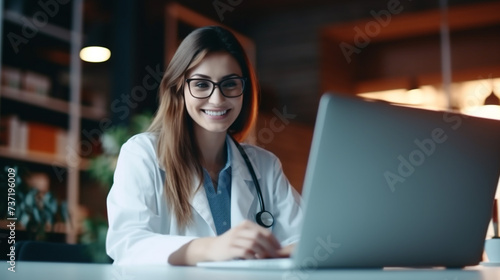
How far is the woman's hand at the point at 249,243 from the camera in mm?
1229

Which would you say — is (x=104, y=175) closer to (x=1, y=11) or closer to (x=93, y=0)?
(x=1, y=11)

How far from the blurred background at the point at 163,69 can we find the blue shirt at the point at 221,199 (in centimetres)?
157

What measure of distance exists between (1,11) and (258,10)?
10.9 feet

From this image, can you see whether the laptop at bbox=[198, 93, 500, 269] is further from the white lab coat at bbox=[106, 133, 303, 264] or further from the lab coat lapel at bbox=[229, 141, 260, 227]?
the lab coat lapel at bbox=[229, 141, 260, 227]

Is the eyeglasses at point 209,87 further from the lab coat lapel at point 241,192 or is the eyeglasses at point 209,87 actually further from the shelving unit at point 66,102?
the shelving unit at point 66,102

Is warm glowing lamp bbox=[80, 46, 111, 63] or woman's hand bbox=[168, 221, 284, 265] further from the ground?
warm glowing lamp bbox=[80, 46, 111, 63]

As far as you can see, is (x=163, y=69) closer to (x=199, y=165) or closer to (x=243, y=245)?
(x=199, y=165)

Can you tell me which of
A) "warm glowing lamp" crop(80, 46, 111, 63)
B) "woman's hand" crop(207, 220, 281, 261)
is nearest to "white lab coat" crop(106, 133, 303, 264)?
"woman's hand" crop(207, 220, 281, 261)

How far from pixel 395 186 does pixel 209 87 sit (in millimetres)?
1005

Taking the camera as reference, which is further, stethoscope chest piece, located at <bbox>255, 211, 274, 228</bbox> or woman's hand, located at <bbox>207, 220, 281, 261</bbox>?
stethoscope chest piece, located at <bbox>255, 211, 274, 228</bbox>

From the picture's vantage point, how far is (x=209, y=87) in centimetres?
205

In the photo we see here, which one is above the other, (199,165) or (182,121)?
(182,121)

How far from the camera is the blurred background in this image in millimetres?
4965

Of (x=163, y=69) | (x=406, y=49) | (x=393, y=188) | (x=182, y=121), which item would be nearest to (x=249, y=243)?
(x=393, y=188)
